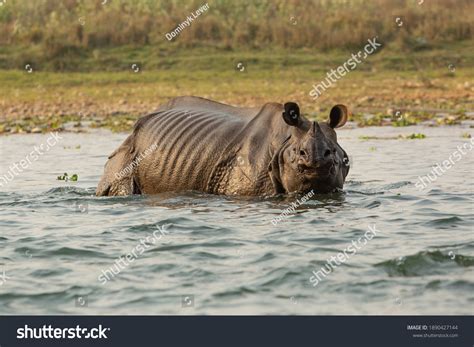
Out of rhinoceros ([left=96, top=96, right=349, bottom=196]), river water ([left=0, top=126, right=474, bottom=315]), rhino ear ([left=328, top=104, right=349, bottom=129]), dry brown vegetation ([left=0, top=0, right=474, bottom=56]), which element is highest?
dry brown vegetation ([left=0, top=0, right=474, bottom=56])

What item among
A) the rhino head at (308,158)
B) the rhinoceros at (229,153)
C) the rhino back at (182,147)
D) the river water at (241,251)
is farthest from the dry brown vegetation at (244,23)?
the rhino head at (308,158)

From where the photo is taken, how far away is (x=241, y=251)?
794 cm

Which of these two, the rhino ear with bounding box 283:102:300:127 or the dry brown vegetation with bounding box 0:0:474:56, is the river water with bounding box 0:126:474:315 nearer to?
the rhino ear with bounding box 283:102:300:127

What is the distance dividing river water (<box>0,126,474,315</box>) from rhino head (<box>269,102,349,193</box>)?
0.58 feet

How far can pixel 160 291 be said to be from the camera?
22.5ft

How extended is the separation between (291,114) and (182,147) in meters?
1.45

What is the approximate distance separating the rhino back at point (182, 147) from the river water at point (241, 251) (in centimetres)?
25

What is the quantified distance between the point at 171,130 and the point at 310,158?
2117 millimetres

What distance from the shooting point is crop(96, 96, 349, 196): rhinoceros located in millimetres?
9594

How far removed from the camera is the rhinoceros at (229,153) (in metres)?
9.59

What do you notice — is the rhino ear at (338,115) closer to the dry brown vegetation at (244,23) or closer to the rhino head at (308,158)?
the rhino head at (308,158)

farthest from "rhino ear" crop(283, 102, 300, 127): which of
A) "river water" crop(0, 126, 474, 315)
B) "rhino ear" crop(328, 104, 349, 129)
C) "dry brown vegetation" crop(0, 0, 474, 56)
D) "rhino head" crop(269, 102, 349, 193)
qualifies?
"dry brown vegetation" crop(0, 0, 474, 56)

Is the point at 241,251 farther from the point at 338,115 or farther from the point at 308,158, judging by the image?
the point at 338,115
